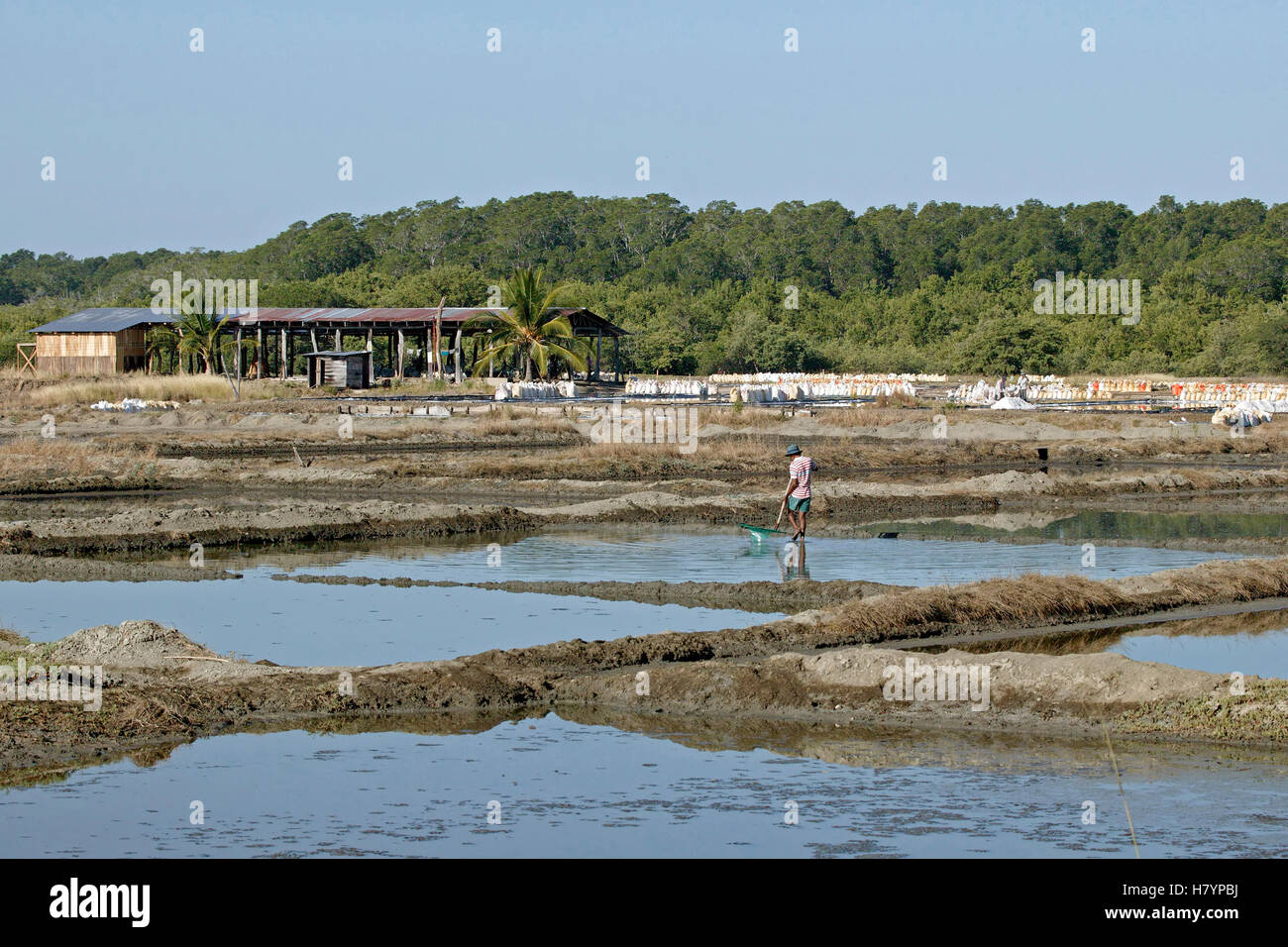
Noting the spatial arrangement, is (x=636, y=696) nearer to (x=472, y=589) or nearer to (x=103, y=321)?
(x=472, y=589)

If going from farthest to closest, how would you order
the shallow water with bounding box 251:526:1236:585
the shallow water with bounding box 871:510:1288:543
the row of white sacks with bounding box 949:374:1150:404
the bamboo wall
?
the bamboo wall < the row of white sacks with bounding box 949:374:1150:404 < the shallow water with bounding box 871:510:1288:543 < the shallow water with bounding box 251:526:1236:585

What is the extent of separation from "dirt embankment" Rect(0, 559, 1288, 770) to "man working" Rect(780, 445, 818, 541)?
744 centimetres

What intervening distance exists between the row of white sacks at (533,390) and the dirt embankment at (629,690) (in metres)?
41.5

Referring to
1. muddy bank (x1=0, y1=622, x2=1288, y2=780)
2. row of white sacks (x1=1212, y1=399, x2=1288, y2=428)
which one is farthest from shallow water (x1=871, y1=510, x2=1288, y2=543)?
row of white sacks (x1=1212, y1=399, x2=1288, y2=428)

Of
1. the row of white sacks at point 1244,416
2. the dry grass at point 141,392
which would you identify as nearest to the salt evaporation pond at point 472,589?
the row of white sacks at point 1244,416

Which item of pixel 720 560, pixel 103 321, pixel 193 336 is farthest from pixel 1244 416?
pixel 103 321

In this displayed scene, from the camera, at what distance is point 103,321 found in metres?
69.8

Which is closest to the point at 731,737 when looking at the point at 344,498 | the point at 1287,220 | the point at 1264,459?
the point at 344,498

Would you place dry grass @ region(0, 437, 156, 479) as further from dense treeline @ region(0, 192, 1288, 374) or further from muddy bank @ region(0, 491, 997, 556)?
dense treeline @ region(0, 192, 1288, 374)

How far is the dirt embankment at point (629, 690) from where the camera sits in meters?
12.2

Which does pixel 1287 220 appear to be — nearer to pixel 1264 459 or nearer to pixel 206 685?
pixel 1264 459

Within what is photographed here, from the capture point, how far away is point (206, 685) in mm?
13211

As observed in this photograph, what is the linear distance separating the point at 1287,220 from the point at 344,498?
4477 inches

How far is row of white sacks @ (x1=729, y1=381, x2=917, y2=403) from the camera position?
59.5 m
